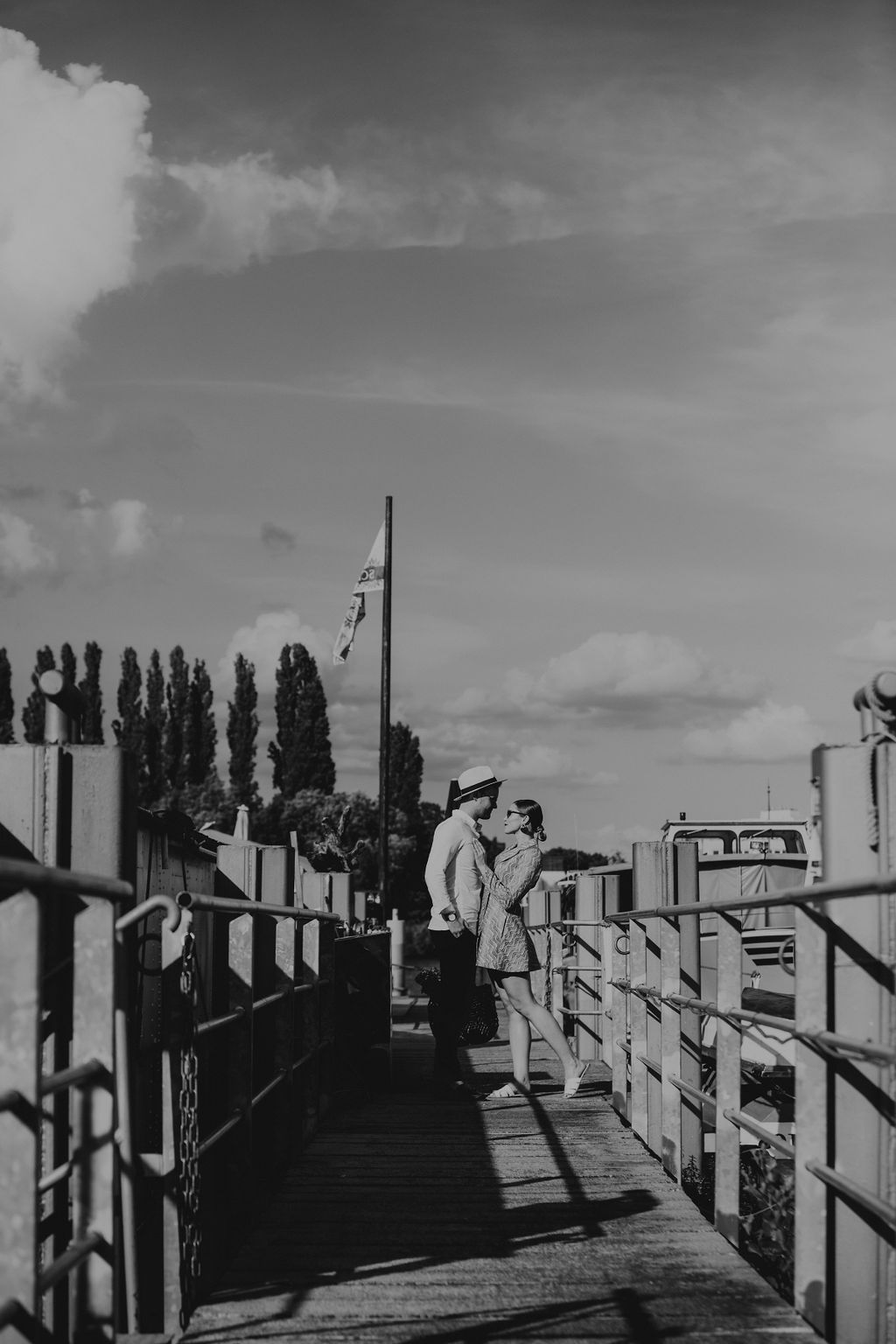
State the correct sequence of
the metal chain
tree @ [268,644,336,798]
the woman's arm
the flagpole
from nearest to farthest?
the metal chain, the woman's arm, the flagpole, tree @ [268,644,336,798]

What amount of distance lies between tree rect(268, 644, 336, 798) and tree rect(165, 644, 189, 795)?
8.78 meters

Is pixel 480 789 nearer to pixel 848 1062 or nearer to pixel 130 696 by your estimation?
pixel 848 1062

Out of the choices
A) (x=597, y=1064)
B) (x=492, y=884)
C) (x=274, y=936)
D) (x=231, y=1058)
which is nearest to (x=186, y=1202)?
(x=231, y=1058)

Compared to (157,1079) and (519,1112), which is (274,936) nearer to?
(157,1079)

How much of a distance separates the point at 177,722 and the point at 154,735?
1.82 metres

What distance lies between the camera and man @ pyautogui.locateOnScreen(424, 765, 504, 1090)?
874 centimetres

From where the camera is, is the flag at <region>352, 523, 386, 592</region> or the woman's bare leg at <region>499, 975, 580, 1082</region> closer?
the woman's bare leg at <region>499, 975, 580, 1082</region>

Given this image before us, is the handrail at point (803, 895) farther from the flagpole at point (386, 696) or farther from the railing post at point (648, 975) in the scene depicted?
the flagpole at point (386, 696)

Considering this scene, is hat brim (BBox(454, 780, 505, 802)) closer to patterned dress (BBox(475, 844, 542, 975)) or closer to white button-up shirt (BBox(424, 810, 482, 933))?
white button-up shirt (BBox(424, 810, 482, 933))

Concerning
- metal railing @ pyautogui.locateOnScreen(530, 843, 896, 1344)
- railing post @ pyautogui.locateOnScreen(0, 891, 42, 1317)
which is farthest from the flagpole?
railing post @ pyautogui.locateOnScreen(0, 891, 42, 1317)

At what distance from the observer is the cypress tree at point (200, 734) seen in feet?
330

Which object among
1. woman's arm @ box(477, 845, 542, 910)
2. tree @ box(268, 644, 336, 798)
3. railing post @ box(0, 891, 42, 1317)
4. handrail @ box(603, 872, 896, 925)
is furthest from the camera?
tree @ box(268, 644, 336, 798)

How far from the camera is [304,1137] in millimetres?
7008

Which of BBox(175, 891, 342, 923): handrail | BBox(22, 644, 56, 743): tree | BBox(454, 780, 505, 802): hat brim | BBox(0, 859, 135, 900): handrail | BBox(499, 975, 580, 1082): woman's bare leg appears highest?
BBox(22, 644, 56, 743): tree
